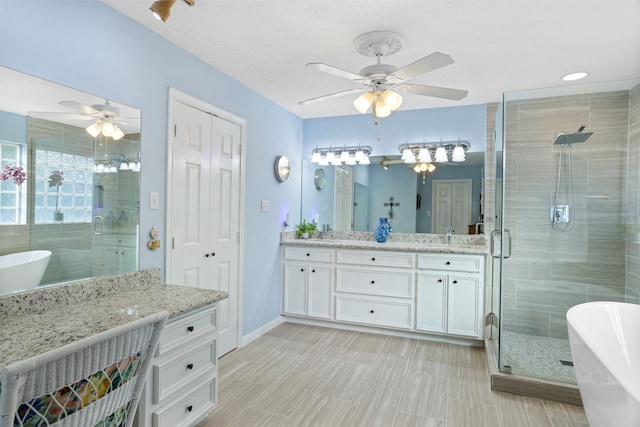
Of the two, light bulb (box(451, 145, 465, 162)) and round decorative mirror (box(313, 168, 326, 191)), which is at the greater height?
light bulb (box(451, 145, 465, 162))

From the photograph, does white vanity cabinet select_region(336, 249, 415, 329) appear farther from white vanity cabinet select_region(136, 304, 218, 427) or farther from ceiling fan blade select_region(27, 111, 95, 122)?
ceiling fan blade select_region(27, 111, 95, 122)

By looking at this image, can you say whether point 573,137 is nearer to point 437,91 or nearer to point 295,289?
point 437,91

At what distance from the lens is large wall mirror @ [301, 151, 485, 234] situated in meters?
3.82

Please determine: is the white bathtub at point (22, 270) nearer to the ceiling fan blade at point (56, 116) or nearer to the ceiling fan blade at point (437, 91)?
the ceiling fan blade at point (56, 116)

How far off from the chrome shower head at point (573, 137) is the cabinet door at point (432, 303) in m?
1.63

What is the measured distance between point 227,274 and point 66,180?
158 centimetres

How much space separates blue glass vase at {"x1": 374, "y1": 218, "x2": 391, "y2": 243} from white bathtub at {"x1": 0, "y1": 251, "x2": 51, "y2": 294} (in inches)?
121

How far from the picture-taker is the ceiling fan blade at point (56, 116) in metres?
1.73

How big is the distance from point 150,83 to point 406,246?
2.70 meters

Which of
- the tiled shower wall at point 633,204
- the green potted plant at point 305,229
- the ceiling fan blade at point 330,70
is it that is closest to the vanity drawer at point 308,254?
the green potted plant at point 305,229

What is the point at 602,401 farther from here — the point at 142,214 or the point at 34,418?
the point at 142,214

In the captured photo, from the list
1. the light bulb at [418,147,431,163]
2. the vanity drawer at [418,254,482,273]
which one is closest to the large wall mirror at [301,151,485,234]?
the light bulb at [418,147,431,163]

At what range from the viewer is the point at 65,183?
185 cm

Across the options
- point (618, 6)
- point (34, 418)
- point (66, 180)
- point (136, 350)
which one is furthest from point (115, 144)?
point (618, 6)
